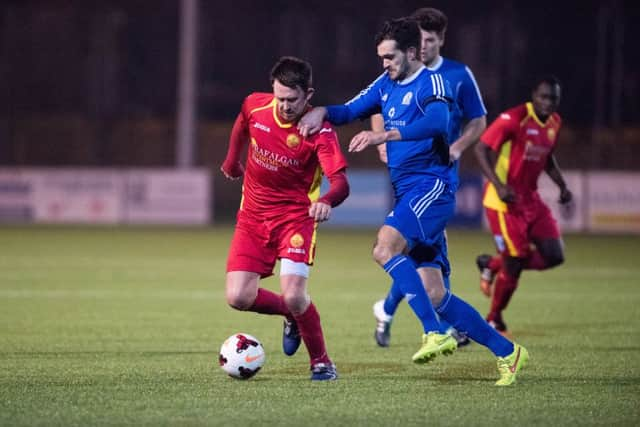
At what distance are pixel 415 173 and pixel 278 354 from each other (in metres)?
1.93

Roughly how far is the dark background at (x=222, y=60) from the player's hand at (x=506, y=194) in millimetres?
23755

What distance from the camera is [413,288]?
22.2ft

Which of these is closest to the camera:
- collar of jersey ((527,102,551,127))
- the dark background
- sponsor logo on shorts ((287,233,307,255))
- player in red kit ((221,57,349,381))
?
player in red kit ((221,57,349,381))

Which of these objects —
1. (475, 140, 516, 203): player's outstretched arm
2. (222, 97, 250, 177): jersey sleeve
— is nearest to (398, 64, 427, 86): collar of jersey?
(222, 97, 250, 177): jersey sleeve

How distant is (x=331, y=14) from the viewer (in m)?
37.6

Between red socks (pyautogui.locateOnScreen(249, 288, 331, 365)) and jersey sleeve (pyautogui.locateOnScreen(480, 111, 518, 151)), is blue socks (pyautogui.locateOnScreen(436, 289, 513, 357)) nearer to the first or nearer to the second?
red socks (pyautogui.locateOnScreen(249, 288, 331, 365))

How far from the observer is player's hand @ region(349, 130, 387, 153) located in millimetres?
6422

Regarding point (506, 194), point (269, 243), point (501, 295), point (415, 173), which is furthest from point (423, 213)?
point (501, 295)

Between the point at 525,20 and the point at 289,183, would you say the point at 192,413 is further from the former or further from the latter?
the point at 525,20

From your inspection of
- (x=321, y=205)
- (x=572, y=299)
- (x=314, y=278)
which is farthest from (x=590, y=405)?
(x=314, y=278)

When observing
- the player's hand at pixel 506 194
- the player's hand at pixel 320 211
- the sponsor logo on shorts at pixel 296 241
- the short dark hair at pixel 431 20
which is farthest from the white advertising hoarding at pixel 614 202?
the player's hand at pixel 320 211

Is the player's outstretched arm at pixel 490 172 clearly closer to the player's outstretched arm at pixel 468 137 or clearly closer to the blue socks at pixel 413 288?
the player's outstretched arm at pixel 468 137

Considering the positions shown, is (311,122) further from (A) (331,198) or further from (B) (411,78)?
(B) (411,78)

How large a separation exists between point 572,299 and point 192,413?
7297mm
